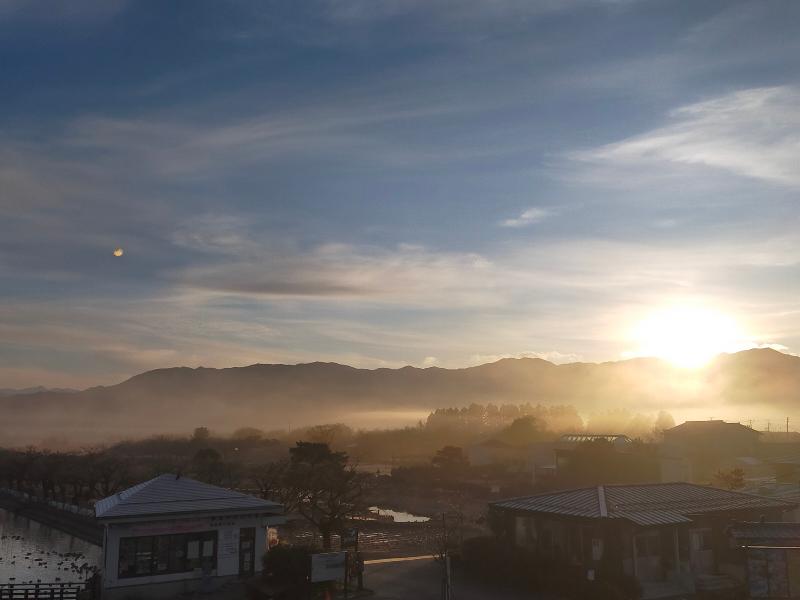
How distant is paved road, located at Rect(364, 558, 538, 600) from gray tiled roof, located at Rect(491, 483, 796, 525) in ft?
14.4

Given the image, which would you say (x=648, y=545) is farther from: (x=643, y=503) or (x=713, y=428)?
(x=713, y=428)

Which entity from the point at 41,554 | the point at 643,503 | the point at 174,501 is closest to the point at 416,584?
the point at 174,501

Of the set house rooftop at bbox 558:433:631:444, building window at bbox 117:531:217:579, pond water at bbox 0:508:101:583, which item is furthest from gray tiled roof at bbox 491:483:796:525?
house rooftop at bbox 558:433:631:444

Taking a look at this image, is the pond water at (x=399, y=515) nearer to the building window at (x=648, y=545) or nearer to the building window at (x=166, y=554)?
the building window at (x=648, y=545)

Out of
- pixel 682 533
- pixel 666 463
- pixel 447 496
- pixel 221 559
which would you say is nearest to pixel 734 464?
pixel 666 463

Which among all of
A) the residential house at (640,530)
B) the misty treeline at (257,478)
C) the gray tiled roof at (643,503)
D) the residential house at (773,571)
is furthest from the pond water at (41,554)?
the residential house at (773,571)

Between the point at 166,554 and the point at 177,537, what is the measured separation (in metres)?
0.69

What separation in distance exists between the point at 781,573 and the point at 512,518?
1138 centimetres

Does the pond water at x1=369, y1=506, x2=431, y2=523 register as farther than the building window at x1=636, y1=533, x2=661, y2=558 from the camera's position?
Yes

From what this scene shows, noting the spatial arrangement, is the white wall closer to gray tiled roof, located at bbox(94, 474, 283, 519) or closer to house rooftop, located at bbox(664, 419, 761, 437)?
gray tiled roof, located at bbox(94, 474, 283, 519)

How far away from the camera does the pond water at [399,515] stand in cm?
5739

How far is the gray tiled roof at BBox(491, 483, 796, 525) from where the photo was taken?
1080 inches

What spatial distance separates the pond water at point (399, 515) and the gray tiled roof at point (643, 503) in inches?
1034

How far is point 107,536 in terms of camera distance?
24828 millimetres
